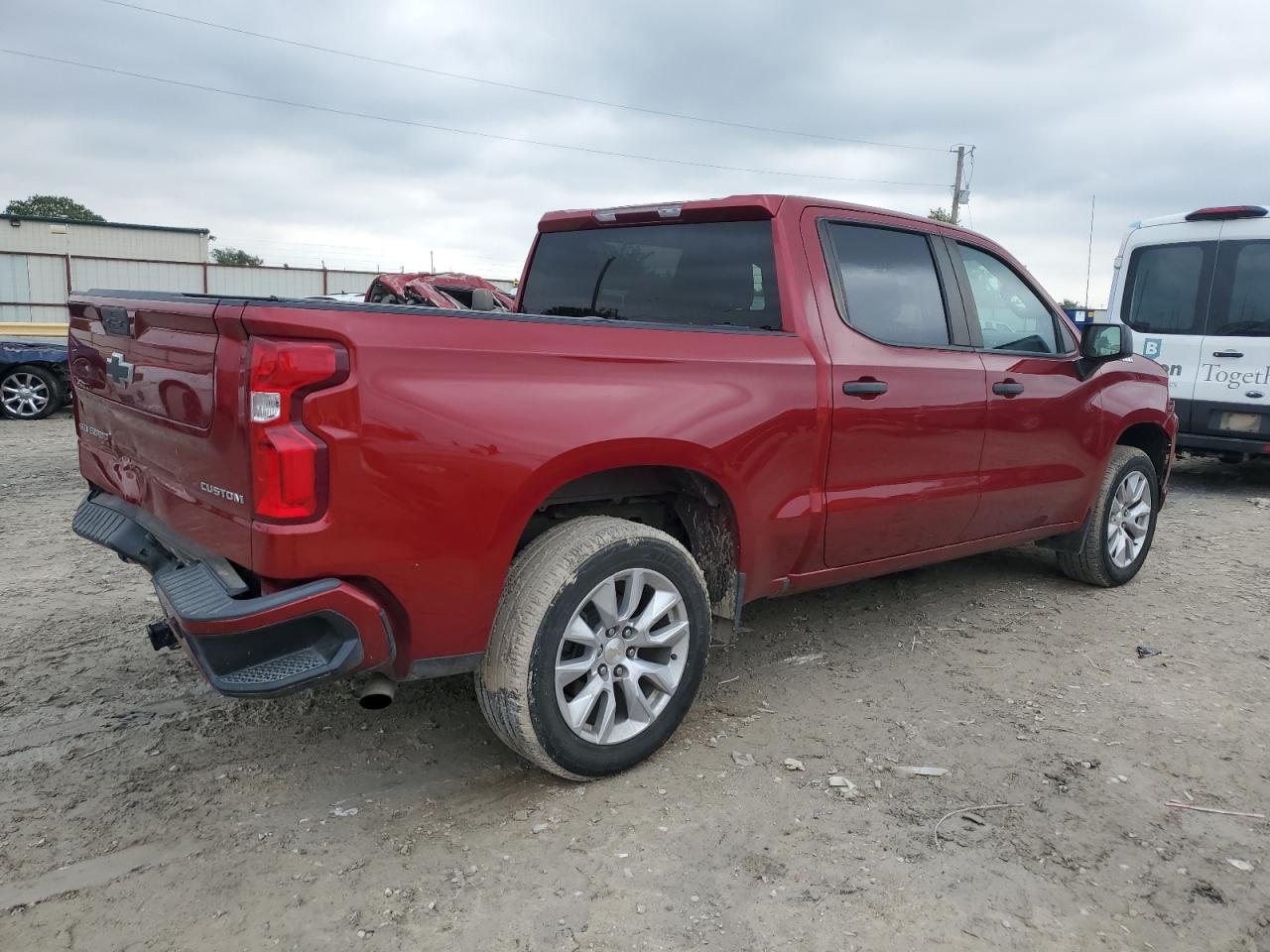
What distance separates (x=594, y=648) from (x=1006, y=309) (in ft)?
8.88

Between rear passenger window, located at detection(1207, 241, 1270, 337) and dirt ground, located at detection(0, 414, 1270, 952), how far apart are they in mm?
4714

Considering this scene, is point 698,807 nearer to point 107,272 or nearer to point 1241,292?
point 1241,292

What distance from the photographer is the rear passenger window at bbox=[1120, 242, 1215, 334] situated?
8398 mm

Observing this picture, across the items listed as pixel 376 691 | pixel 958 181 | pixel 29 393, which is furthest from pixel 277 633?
pixel 958 181

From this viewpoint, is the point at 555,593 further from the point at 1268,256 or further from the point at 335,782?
the point at 1268,256

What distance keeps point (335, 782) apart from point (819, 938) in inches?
61.2

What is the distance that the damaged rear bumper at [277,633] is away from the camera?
92.5 inches

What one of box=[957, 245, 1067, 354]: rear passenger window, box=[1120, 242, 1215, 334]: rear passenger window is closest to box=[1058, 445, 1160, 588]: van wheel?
box=[957, 245, 1067, 354]: rear passenger window

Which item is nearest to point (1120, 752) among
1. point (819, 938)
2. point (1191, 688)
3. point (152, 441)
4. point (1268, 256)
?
point (1191, 688)

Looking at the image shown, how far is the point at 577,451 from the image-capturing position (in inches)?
108

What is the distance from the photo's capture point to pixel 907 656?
4.16 meters

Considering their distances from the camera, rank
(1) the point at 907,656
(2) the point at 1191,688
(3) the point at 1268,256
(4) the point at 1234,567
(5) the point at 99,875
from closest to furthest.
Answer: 1. (5) the point at 99,875
2. (2) the point at 1191,688
3. (1) the point at 907,656
4. (4) the point at 1234,567
5. (3) the point at 1268,256

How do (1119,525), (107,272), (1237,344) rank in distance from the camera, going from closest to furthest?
(1119,525), (1237,344), (107,272)

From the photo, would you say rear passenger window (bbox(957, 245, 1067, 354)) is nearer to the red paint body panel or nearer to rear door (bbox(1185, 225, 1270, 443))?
the red paint body panel
